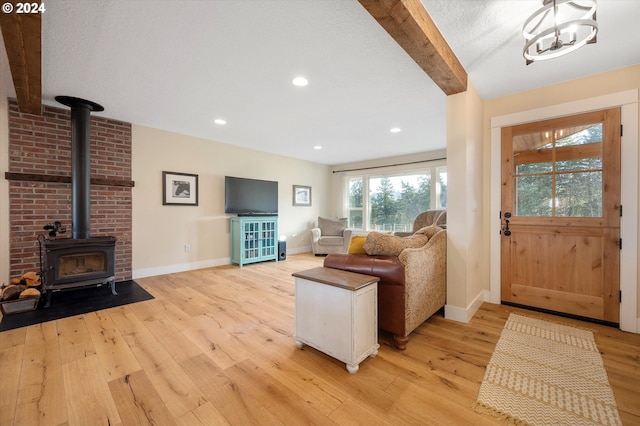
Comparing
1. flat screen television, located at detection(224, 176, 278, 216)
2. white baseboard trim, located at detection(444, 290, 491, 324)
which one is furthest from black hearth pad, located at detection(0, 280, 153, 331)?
white baseboard trim, located at detection(444, 290, 491, 324)

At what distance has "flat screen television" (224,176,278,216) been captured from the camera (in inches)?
191

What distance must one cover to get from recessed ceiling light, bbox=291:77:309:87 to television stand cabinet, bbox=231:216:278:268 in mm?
2822

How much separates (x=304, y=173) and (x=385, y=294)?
16.1 ft

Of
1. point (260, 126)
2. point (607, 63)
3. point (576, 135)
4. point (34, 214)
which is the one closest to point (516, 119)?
point (576, 135)

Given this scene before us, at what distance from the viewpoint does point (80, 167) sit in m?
3.14

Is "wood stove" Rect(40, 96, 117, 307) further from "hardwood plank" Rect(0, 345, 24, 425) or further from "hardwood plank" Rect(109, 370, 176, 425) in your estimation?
"hardwood plank" Rect(109, 370, 176, 425)

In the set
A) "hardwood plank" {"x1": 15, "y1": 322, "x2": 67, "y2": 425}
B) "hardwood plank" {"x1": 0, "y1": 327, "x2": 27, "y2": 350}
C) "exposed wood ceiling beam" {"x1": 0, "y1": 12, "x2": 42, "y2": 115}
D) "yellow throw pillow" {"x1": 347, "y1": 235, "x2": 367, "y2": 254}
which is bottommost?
"hardwood plank" {"x1": 15, "y1": 322, "x2": 67, "y2": 425}

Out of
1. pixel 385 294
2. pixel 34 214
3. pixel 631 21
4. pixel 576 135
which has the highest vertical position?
pixel 631 21

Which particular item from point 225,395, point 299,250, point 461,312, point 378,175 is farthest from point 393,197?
point 225,395

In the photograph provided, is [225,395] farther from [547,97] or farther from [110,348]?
[547,97]

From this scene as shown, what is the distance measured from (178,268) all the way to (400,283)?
3.83 metres

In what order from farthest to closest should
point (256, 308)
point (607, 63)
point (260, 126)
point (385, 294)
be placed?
point (260, 126) → point (256, 308) → point (607, 63) → point (385, 294)

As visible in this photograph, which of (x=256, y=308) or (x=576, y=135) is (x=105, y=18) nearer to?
(x=256, y=308)

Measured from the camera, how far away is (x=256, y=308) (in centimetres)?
277
